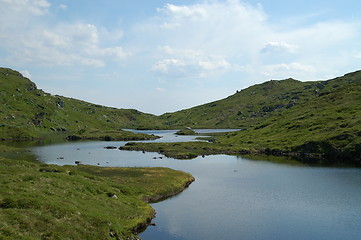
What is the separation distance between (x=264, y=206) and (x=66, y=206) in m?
43.8

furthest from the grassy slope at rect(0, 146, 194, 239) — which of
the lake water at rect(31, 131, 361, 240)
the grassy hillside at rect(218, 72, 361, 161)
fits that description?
the grassy hillside at rect(218, 72, 361, 161)

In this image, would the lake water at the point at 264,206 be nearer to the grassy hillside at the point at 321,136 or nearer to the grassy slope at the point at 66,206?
the grassy slope at the point at 66,206

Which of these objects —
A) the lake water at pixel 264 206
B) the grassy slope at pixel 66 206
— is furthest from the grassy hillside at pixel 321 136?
the grassy slope at pixel 66 206

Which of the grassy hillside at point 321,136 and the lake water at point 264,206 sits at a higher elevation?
the grassy hillside at point 321,136

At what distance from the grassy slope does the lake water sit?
5.27 metres

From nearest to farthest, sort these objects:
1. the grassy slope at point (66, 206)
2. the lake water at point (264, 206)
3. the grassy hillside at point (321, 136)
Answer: the grassy slope at point (66, 206) < the lake water at point (264, 206) < the grassy hillside at point (321, 136)

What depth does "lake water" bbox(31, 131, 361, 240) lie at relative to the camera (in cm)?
5191

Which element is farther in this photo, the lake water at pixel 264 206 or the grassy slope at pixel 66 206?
the lake water at pixel 264 206

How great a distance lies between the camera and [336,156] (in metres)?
134

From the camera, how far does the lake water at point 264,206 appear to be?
170 ft

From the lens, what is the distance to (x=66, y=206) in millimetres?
44719

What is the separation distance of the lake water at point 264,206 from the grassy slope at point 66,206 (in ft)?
17.3

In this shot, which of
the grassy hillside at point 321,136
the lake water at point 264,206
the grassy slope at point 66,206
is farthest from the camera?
the grassy hillside at point 321,136

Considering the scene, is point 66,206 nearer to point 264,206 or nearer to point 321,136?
point 264,206
